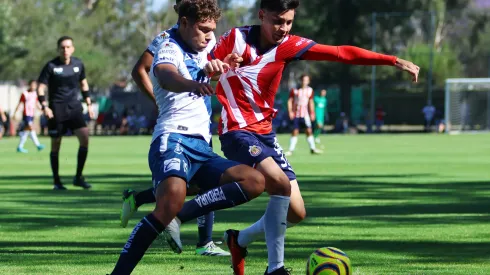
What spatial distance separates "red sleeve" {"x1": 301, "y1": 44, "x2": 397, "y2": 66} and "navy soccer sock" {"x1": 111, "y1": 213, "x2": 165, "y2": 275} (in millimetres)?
1973

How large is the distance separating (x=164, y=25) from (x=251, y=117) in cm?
8462

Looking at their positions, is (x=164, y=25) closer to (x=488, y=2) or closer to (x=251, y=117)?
(x=488, y=2)

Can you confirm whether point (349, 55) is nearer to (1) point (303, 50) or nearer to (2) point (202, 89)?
(1) point (303, 50)

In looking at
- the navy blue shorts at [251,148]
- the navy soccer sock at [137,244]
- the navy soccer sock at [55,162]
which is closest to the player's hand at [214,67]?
the navy soccer sock at [137,244]

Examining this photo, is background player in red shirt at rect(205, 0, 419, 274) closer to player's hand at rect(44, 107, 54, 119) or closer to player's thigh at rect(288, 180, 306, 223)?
player's thigh at rect(288, 180, 306, 223)

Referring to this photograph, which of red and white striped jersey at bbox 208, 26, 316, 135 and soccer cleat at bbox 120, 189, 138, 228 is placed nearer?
red and white striped jersey at bbox 208, 26, 316, 135

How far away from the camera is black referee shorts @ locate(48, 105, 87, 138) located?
640 inches

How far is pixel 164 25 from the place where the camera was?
302 ft

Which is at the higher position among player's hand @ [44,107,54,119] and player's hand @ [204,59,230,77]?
player's hand @ [204,59,230,77]

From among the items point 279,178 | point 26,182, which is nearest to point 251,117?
point 279,178

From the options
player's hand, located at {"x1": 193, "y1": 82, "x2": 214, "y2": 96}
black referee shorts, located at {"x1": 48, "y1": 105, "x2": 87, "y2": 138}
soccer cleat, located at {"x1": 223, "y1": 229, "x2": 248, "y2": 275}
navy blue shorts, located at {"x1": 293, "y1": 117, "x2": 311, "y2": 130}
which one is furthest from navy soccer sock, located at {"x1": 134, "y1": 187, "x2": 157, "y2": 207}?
navy blue shorts, located at {"x1": 293, "y1": 117, "x2": 311, "y2": 130}

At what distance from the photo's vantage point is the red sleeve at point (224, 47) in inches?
319

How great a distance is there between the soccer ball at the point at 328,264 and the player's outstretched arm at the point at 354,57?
1.48m

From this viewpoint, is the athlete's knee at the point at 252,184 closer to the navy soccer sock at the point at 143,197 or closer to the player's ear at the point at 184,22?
the player's ear at the point at 184,22
